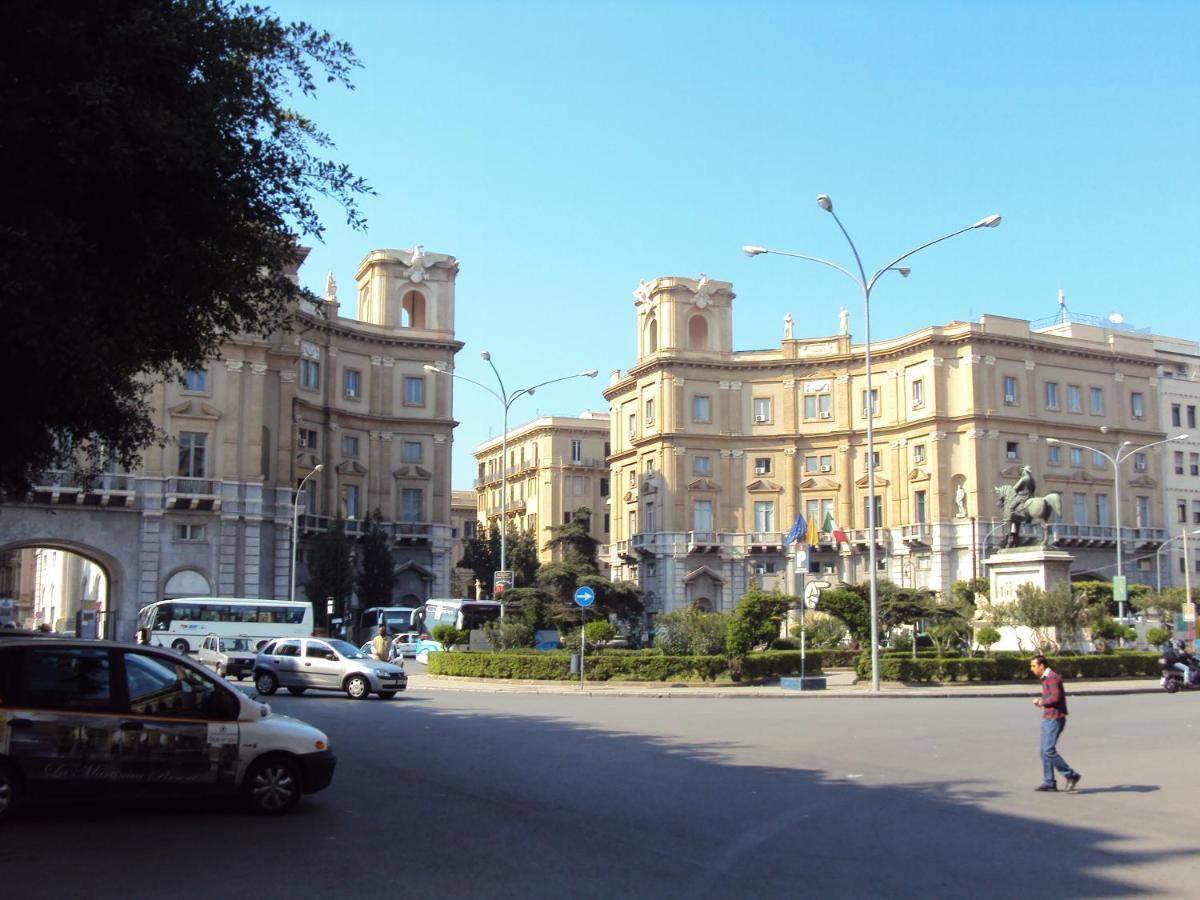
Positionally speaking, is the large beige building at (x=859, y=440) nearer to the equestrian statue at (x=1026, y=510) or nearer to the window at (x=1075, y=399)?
the window at (x=1075, y=399)

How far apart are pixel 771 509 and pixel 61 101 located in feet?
235

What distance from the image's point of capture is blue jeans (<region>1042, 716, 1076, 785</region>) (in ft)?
44.2

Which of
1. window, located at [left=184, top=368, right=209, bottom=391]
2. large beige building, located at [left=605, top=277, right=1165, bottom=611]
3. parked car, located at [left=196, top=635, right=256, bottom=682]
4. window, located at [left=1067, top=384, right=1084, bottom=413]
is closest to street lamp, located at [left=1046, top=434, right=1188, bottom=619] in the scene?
large beige building, located at [left=605, top=277, right=1165, bottom=611]

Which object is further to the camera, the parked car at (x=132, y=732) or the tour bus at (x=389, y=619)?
the tour bus at (x=389, y=619)

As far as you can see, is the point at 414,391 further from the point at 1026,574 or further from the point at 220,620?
the point at 1026,574

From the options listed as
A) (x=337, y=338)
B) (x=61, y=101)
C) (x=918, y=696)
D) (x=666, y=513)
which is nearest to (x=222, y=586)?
(x=337, y=338)

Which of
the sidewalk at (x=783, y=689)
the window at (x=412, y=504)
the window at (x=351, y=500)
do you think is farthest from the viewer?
the window at (x=412, y=504)

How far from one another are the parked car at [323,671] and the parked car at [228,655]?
3.60m

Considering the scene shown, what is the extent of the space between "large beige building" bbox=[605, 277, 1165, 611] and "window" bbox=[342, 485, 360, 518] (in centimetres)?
1878

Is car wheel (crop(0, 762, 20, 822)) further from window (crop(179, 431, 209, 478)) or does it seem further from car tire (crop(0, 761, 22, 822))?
window (crop(179, 431, 209, 478))

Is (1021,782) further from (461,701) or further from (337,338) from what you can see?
(337,338)

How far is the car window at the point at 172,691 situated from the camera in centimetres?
1098

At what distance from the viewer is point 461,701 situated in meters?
28.4

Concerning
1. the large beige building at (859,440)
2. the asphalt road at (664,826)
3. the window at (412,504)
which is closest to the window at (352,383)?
the window at (412,504)
